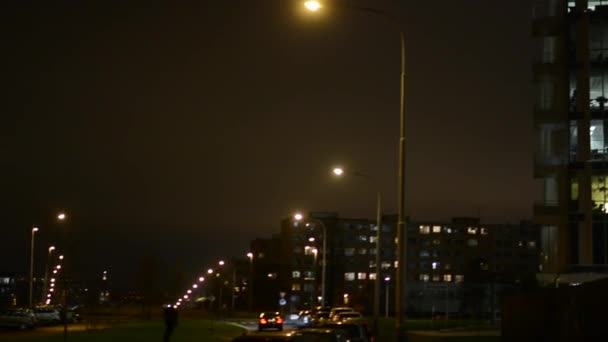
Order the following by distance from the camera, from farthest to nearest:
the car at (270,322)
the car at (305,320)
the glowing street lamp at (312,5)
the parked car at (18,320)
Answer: the parked car at (18,320), the car at (305,320), the car at (270,322), the glowing street lamp at (312,5)

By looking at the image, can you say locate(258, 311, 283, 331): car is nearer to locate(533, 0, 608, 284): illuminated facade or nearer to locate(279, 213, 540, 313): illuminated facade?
locate(533, 0, 608, 284): illuminated facade

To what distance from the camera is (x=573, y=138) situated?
2731 inches

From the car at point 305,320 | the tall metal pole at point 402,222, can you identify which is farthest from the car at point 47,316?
the tall metal pole at point 402,222

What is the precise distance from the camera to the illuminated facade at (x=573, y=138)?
219 feet

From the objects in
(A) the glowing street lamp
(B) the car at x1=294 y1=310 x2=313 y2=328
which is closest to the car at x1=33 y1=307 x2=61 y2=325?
(B) the car at x1=294 y1=310 x2=313 y2=328

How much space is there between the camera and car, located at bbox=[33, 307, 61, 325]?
222ft

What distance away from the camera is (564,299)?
2462 cm

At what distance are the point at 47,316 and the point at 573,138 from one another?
41.6 m

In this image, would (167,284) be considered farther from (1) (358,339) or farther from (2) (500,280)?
(1) (358,339)

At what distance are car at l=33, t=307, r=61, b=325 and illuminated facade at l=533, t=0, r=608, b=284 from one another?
36382 millimetres

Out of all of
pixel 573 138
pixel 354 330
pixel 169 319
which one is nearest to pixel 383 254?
pixel 573 138

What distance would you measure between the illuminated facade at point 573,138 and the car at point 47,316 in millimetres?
36382

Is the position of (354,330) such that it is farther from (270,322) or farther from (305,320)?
(305,320)

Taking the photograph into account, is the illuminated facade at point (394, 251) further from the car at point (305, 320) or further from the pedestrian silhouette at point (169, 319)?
the pedestrian silhouette at point (169, 319)
